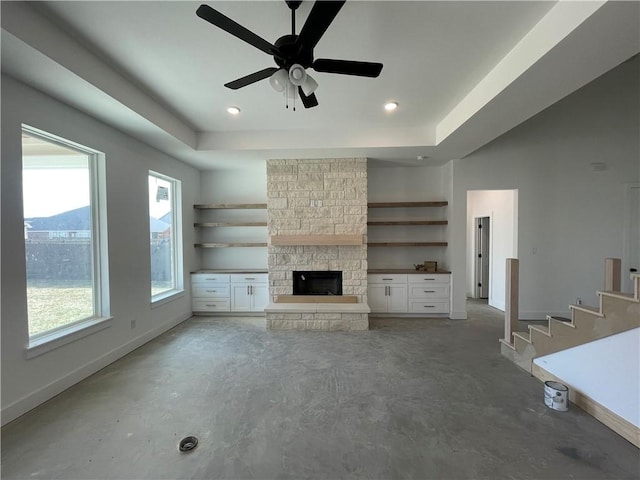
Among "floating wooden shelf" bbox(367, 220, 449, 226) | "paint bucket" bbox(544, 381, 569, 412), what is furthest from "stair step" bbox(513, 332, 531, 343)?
"floating wooden shelf" bbox(367, 220, 449, 226)

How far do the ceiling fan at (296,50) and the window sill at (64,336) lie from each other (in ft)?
8.71

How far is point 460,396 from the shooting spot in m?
2.32

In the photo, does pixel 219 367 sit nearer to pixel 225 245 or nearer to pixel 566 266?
pixel 225 245

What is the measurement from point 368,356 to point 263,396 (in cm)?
132

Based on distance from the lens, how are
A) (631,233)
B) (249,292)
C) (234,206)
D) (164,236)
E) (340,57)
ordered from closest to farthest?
(340,57), (631,233), (164,236), (249,292), (234,206)

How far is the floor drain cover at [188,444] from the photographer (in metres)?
1.75

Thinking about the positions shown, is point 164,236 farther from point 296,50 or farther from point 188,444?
point 296,50

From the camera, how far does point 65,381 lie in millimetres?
2447

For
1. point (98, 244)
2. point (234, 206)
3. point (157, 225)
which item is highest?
point (234, 206)

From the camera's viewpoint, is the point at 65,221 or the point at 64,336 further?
the point at 65,221

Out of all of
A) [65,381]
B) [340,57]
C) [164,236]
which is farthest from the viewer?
[164,236]

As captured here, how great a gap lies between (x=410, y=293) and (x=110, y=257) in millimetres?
4239

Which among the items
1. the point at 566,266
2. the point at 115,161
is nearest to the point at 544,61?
the point at 566,266

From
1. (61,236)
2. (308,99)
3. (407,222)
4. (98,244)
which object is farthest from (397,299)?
(61,236)
